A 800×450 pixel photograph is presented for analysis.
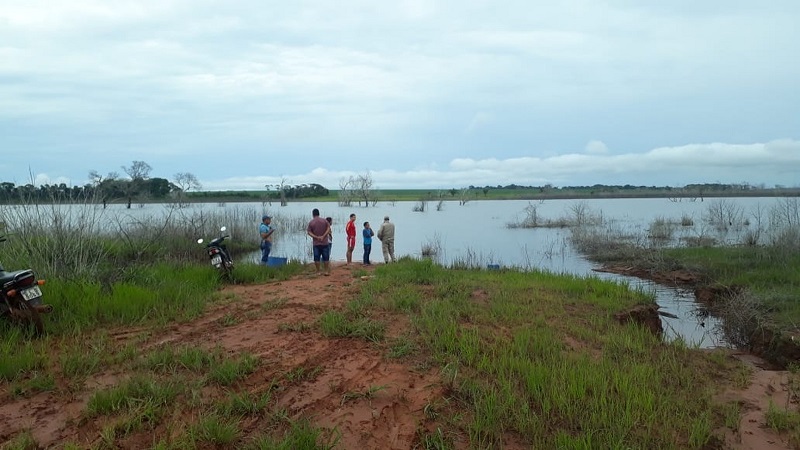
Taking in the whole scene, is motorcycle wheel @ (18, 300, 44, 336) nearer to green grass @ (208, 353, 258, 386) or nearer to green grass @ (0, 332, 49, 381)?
green grass @ (0, 332, 49, 381)

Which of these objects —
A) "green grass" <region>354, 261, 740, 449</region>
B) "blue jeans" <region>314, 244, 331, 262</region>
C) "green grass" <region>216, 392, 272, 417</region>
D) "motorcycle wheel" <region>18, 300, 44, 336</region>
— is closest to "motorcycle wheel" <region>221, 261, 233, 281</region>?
"blue jeans" <region>314, 244, 331, 262</region>

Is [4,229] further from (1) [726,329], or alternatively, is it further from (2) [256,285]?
(1) [726,329]

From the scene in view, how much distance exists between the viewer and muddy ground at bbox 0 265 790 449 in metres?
4.10

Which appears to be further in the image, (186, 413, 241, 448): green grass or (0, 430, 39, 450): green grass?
(186, 413, 241, 448): green grass

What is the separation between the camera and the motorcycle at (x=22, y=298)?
550cm

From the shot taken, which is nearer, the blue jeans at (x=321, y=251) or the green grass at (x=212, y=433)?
the green grass at (x=212, y=433)

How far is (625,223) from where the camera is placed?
120ft

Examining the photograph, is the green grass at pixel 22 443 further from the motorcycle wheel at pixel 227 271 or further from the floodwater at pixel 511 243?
the floodwater at pixel 511 243

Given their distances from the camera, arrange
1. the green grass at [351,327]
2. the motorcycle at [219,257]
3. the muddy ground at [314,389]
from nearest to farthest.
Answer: the muddy ground at [314,389] → the green grass at [351,327] → the motorcycle at [219,257]

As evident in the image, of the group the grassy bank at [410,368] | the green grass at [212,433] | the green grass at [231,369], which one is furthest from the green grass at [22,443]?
the green grass at [231,369]

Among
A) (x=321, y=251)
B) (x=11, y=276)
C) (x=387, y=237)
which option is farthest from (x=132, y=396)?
(x=387, y=237)

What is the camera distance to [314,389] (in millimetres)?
4797

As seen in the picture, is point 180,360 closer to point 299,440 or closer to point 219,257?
point 299,440

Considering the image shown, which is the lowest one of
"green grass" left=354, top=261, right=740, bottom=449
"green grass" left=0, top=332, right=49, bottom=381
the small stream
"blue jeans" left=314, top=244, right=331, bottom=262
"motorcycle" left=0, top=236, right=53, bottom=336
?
the small stream
